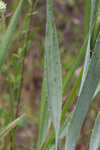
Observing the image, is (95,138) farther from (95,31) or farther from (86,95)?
(95,31)

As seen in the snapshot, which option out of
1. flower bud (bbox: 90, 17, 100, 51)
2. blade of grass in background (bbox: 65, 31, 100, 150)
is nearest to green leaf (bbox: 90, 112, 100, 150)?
blade of grass in background (bbox: 65, 31, 100, 150)

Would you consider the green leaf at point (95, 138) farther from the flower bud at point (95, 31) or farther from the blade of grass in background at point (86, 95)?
the flower bud at point (95, 31)

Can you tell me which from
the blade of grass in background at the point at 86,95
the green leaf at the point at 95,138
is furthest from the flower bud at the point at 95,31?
the green leaf at the point at 95,138

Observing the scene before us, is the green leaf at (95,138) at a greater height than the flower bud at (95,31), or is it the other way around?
the flower bud at (95,31)

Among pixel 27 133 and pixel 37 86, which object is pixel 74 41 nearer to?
pixel 37 86

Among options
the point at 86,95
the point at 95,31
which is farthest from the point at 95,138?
the point at 95,31

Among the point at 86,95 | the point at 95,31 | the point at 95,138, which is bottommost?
the point at 95,138

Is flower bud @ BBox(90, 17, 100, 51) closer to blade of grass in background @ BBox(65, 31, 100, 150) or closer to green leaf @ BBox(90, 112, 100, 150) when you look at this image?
blade of grass in background @ BBox(65, 31, 100, 150)

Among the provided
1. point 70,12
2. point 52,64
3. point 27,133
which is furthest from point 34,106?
point 52,64
